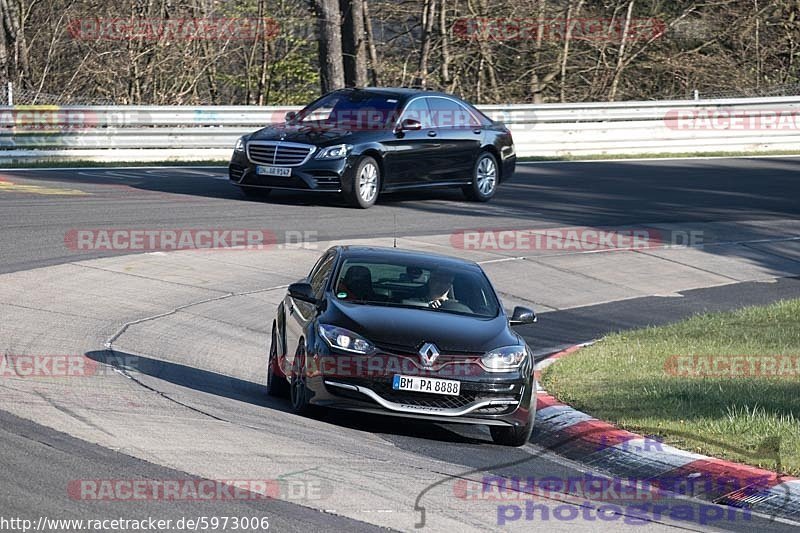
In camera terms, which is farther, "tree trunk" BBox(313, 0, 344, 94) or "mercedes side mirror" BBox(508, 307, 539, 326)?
"tree trunk" BBox(313, 0, 344, 94)

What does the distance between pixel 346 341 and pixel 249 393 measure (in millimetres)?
1600

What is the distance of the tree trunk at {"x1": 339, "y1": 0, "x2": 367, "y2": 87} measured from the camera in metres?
31.0

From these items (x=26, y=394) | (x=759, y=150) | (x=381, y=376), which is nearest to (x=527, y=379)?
(x=381, y=376)

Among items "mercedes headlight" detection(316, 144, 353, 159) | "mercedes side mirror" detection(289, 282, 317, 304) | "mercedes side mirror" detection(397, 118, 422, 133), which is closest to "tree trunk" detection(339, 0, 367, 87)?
"mercedes side mirror" detection(397, 118, 422, 133)

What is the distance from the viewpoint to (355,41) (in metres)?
31.1

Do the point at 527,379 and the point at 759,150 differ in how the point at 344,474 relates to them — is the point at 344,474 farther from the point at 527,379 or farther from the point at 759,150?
the point at 759,150

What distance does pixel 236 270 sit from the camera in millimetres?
15695

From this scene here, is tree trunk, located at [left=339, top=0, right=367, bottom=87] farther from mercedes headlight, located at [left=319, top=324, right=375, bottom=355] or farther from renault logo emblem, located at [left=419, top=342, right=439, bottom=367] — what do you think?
renault logo emblem, located at [left=419, top=342, right=439, bottom=367]

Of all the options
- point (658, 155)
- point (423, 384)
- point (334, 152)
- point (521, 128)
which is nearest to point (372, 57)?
point (521, 128)

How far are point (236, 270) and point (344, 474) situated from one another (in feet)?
27.8

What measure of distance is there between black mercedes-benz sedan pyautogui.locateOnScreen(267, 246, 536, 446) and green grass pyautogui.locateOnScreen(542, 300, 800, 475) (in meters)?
0.90

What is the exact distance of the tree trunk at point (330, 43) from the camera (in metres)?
28.4

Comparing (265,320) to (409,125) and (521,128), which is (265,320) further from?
(521,128)

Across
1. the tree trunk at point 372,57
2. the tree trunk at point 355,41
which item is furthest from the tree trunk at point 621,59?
the tree trunk at point 355,41
